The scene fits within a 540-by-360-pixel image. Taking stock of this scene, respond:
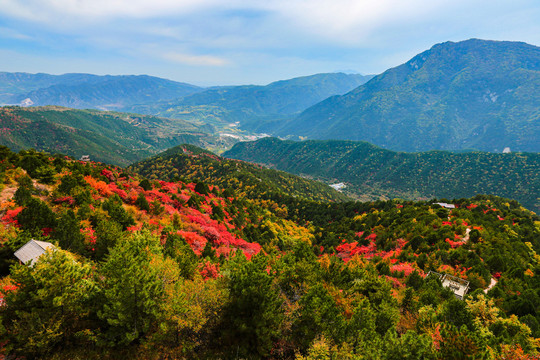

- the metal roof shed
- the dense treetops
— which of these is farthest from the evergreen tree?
the metal roof shed

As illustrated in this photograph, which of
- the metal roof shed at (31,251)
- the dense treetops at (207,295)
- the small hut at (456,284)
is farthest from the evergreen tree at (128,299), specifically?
the small hut at (456,284)

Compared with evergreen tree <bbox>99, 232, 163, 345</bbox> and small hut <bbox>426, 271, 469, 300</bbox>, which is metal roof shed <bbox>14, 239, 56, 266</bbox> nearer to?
evergreen tree <bbox>99, 232, 163, 345</bbox>

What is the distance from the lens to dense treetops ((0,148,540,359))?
58.7 feet

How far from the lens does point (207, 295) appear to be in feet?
72.6

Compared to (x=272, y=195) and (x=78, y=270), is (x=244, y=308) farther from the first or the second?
(x=272, y=195)

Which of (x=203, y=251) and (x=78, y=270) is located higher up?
(x=78, y=270)

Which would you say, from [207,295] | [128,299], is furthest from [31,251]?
[207,295]

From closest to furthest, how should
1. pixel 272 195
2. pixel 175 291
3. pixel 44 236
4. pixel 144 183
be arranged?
pixel 175 291 → pixel 44 236 → pixel 144 183 → pixel 272 195

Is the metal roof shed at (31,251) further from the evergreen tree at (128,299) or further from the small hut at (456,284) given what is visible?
the small hut at (456,284)

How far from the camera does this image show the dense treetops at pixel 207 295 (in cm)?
1789

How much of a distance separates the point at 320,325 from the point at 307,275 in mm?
7595

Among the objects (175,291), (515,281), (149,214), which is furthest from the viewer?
(149,214)

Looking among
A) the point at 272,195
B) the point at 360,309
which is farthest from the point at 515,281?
the point at 272,195

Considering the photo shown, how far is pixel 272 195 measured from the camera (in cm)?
14975
